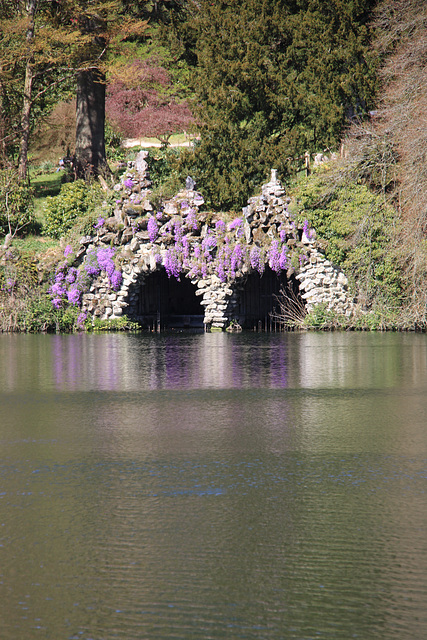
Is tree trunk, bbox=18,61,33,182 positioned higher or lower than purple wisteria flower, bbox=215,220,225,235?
higher

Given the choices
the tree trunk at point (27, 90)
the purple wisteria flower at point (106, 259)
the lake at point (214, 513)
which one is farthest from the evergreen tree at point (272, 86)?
the lake at point (214, 513)

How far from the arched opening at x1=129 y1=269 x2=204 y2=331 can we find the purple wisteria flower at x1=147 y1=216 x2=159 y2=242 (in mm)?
1211

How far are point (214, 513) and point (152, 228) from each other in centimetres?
1963

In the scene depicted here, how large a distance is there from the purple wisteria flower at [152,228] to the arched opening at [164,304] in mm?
1211

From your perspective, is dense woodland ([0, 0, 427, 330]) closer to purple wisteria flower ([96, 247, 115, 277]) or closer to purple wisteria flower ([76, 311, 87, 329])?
purple wisteria flower ([76, 311, 87, 329])

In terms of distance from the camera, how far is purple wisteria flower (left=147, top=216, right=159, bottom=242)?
77.9 feet

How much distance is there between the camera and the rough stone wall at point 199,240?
23.1 m

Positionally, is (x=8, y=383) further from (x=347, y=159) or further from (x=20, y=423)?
(x=347, y=159)

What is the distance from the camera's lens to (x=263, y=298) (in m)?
25.1

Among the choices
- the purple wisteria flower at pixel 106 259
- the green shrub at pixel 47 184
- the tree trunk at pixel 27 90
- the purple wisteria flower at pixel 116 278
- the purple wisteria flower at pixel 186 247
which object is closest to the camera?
the purple wisteria flower at pixel 186 247

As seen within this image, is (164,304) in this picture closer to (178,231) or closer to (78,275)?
(78,275)

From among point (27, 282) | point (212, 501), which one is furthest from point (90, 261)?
point (212, 501)

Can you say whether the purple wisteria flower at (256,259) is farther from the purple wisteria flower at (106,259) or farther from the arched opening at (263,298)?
the purple wisteria flower at (106,259)

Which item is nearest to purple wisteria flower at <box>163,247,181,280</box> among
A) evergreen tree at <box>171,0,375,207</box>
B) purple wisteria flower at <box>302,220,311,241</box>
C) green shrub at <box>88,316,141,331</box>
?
green shrub at <box>88,316,141,331</box>
